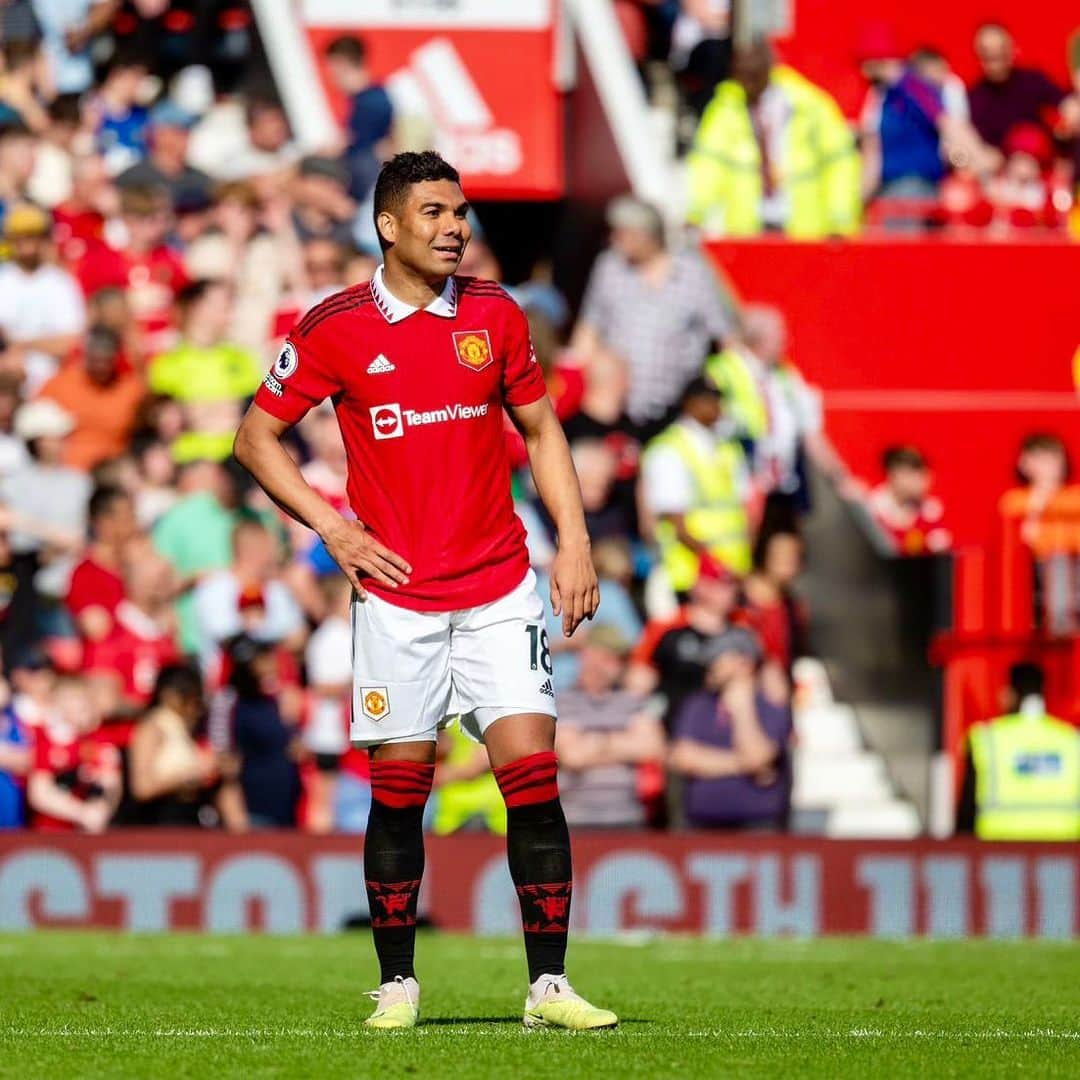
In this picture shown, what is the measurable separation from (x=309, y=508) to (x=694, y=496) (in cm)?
882

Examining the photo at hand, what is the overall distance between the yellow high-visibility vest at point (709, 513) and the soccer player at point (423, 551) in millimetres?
8485

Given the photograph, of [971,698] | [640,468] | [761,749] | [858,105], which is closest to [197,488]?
[640,468]

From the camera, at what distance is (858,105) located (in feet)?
71.0

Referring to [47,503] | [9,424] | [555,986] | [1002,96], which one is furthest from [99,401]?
[555,986]

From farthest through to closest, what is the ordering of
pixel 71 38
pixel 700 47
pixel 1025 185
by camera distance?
pixel 700 47, pixel 1025 185, pixel 71 38

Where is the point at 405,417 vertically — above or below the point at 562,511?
above

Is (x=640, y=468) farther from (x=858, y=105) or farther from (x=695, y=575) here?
(x=858, y=105)

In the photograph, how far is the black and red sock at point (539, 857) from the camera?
24.3 ft

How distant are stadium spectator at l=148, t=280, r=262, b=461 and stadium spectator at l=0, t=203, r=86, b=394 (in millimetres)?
694

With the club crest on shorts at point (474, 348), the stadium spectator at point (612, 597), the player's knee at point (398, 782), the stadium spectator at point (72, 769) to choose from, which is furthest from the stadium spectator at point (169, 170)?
the player's knee at point (398, 782)

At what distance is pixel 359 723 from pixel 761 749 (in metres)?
7.27

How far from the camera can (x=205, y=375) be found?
1638 cm

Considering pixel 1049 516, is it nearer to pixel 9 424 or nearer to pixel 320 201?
pixel 320 201

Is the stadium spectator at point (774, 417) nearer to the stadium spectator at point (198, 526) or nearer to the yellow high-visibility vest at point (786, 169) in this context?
the yellow high-visibility vest at point (786, 169)
